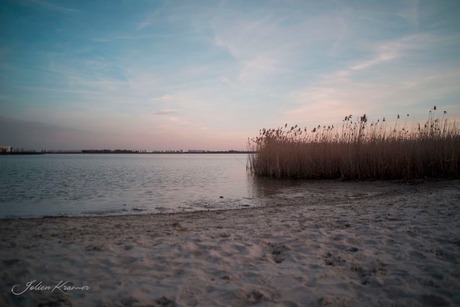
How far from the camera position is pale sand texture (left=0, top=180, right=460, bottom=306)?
250cm

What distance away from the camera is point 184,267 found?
318cm

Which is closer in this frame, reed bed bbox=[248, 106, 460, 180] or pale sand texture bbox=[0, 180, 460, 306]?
pale sand texture bbox=[0, 180, 460, 306]

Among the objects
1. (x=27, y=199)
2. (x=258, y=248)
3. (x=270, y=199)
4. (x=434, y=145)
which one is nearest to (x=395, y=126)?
(x=434, y=145)

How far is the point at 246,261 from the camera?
3307mm

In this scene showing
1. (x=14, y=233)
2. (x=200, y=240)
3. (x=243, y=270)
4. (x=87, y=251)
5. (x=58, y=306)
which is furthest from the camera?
(x=14, y=233)

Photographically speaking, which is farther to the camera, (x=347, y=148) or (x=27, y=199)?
(x=347, y=148)

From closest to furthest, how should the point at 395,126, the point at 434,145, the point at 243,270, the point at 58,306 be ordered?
the point at 58,306 → the point at 243,270 → the point at 434,145 → the point at 395,126

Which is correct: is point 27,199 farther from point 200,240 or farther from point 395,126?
point 395,126

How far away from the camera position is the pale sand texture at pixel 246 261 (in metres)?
2.50

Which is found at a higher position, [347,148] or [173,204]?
[347,148]

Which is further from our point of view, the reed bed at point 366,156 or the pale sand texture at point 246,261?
the reed bed at point 366,156

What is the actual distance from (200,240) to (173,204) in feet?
14.7

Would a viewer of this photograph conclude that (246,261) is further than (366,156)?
No

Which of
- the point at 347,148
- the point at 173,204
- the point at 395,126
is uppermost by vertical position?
the point at 395,126
